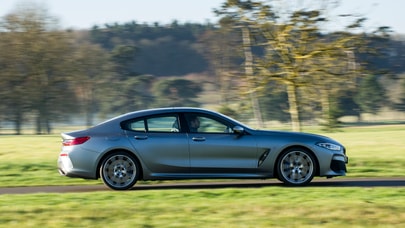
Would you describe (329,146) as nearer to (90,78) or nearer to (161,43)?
(90,78)

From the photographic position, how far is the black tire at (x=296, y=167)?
40.7 ft

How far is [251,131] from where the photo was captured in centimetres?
1245

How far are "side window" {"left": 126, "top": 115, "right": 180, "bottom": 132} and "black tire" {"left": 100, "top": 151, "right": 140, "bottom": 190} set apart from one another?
0.48 meters

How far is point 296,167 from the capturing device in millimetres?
12453

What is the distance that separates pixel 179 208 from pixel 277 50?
17182 mm

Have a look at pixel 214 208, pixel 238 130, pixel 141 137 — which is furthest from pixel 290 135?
pixel 214 208

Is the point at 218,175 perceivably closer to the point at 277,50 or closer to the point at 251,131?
the point at 251,131

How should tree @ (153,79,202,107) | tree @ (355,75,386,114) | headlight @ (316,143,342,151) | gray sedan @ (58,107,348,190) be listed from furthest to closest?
1. tree @ (153,79,202,107)
2. tree @ (355,75,386,114)
3. headlight @ (316,143,342,151)
4. gray sedan @ (58,107,348,190)

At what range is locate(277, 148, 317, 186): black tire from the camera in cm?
1240

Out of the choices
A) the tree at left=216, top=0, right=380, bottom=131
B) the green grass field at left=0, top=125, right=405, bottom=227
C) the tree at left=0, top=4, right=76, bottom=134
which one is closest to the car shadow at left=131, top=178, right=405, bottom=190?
the green grass field at left=0, top=125, right=405, bottom=227

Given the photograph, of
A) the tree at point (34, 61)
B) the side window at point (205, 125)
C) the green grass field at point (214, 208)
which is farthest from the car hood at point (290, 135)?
the tree at point (34, 61)

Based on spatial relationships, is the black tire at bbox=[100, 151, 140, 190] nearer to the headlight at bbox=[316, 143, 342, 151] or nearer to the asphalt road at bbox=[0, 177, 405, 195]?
the asphalt road at bbox=[0, 177, 405, 195]

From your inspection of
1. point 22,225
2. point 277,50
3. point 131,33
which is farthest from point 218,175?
point 131,33

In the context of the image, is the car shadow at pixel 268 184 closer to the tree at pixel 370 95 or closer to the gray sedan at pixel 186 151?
the gray sedan at pixel 186 151
